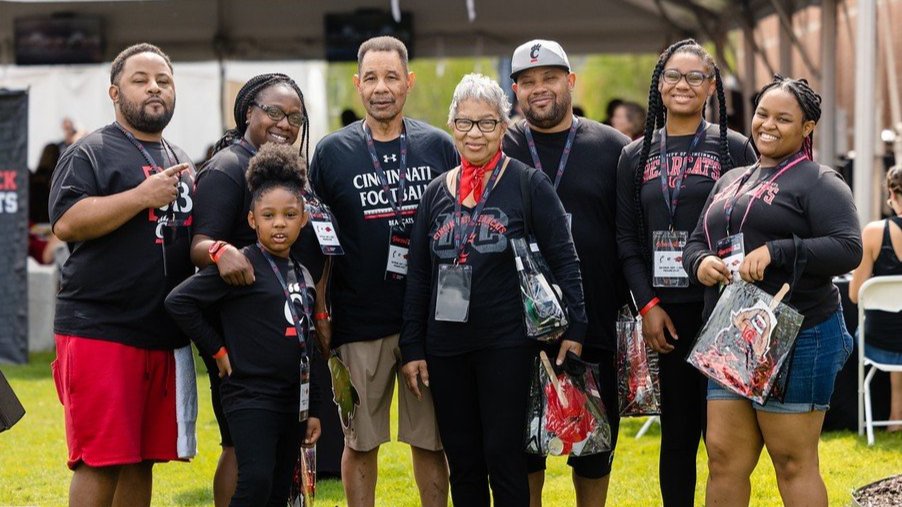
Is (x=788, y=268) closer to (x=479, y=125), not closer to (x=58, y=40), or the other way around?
(x=479, y=125)

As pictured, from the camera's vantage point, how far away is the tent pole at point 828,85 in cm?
1154

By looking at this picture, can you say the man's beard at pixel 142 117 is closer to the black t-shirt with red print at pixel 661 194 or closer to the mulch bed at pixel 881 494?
the black t-shirt with red print at pixel 661 194

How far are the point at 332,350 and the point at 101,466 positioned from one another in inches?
41.0

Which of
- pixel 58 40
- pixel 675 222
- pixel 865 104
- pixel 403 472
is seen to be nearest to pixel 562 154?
pixel 675 222

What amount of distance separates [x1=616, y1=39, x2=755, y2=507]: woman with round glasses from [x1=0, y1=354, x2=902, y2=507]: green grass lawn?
1281mm

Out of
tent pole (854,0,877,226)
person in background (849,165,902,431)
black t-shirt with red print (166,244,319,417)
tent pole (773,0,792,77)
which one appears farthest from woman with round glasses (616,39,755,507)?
tent pole (773,0,792,77)

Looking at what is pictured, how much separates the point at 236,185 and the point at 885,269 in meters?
4.64

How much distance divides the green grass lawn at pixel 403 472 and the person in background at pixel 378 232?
1.24 m

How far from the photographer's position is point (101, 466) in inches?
177

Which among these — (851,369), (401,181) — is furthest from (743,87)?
(401,181)

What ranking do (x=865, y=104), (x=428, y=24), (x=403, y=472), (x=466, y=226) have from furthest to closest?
(x=428, y=24) → (x=865, y=104) → (x=403, y=472) → (x=466, y=226)

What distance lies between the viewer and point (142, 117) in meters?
4.57

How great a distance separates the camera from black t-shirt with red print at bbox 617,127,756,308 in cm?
475

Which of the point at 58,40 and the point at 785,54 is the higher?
the point at 58,40
